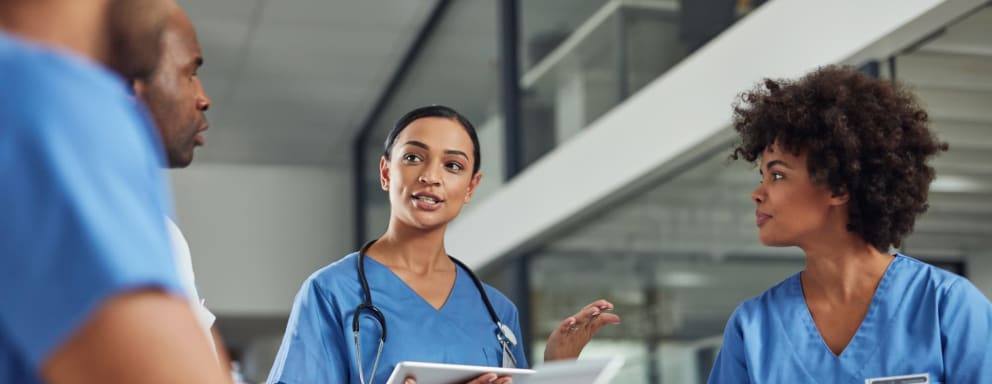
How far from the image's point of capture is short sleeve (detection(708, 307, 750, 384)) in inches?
69.7

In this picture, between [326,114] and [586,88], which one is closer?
[586,88]

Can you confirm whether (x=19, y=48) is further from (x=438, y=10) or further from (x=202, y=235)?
(x=202, y=235)

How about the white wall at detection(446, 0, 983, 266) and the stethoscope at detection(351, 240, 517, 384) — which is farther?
the white wall at detection(446, 0, 983, 266)

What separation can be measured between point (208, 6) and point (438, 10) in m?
1.22

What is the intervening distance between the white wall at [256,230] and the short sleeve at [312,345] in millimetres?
6419

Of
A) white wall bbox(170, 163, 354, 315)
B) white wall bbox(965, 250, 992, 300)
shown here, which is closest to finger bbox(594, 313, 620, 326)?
white wall bbox(965, 250, 992, 300)

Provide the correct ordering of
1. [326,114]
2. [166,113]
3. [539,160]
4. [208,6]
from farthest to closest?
[326,114] → [208,6] → [539,160] → [166,113]

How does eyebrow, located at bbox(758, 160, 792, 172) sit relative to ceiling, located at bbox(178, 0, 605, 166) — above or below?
below

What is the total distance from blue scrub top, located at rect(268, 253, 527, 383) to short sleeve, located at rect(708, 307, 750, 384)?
36 cm

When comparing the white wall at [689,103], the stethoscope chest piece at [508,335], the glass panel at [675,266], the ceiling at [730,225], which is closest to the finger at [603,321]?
the stethoscope chest piece at [508,335]

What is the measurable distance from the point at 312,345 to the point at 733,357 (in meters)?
0.65

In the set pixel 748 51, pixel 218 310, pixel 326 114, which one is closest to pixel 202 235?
pixel 218 310

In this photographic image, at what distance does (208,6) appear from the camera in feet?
18.2

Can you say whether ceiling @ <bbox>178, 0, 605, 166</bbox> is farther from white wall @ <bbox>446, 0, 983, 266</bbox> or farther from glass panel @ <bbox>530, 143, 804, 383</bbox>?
glass panel @ <bbox>530, 143, 804, 383</bbox>
